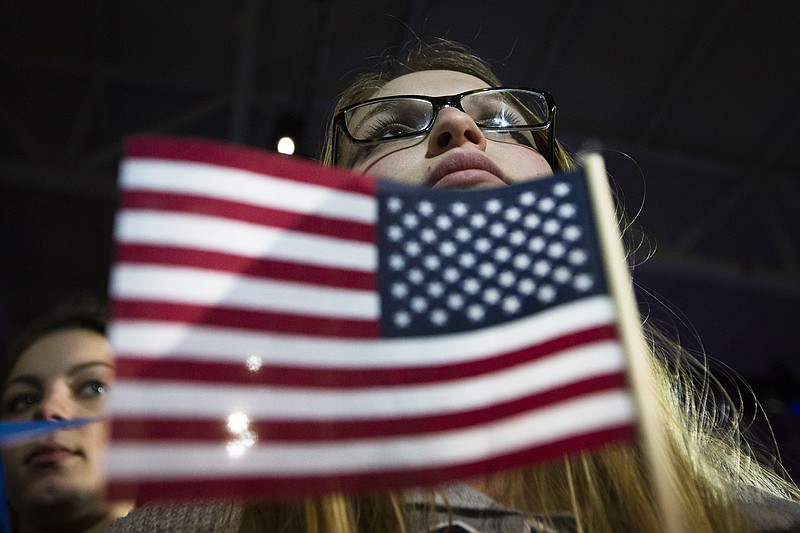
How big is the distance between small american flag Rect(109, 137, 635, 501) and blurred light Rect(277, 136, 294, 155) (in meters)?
3.52

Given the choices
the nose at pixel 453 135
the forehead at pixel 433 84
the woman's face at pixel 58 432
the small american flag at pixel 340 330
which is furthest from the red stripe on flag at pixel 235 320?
the woman's face at pixel 58 432

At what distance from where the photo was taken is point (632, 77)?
5.08 m

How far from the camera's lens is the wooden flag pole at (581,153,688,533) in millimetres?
694

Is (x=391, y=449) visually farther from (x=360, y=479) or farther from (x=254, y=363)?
(x=254, y=363)

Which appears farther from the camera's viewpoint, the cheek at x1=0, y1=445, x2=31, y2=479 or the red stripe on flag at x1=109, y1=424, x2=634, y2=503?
the cheek at x1=0, y1=445, x2=31, y2=479

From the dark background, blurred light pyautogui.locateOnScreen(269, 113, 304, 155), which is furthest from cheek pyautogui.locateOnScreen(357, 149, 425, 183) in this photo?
blurred light pyautogui.locateOnScreen(269, 113, 304, 155)

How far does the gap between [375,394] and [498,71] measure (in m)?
4.35

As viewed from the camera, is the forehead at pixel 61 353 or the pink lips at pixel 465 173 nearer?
the pink lips at pixel 465 173

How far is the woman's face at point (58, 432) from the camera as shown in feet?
6.59

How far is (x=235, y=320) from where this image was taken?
846mm

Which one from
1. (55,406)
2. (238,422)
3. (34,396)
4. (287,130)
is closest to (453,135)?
(238,422)

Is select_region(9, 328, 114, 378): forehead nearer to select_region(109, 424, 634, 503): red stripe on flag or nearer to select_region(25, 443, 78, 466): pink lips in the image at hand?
select_region(25, 443, 78, 466): pink lips

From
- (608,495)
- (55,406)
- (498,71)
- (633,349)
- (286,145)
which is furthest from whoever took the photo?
(498,71)

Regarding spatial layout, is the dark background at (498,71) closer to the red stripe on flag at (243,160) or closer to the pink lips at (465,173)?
the pink lips at (465,173)
